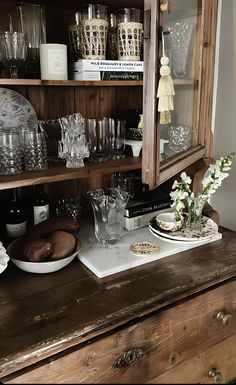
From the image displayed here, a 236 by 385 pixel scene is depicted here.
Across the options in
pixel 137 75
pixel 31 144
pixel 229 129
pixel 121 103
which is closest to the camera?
pixel 31 144

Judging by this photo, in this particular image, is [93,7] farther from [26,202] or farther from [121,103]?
[26,202]

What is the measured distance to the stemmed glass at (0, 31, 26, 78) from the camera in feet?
3.42

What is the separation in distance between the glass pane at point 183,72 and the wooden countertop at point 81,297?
13.8 inches

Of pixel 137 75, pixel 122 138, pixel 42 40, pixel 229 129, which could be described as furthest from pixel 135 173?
pixel 42 40

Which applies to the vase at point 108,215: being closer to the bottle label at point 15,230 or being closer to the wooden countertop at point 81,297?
the wooden countertop at point 81,297

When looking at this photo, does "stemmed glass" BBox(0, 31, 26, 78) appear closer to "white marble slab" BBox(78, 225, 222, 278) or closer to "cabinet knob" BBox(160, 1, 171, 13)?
"cabinet knob" BBox(160, 1, 171, 13)

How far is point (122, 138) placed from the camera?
133 centimetres

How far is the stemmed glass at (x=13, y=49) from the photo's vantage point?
1.04m

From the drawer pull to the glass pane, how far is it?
1.79ft

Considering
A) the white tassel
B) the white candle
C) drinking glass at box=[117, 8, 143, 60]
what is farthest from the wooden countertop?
drinking glass at box=[117, 8, 143, 60]

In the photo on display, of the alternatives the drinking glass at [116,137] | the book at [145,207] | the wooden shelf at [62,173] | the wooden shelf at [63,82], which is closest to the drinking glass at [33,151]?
the wooden shelf at [62,173]

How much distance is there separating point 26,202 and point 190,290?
2.11 ft

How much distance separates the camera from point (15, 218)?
4.12 ft

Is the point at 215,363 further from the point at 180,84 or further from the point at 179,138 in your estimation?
the point at 180,84
